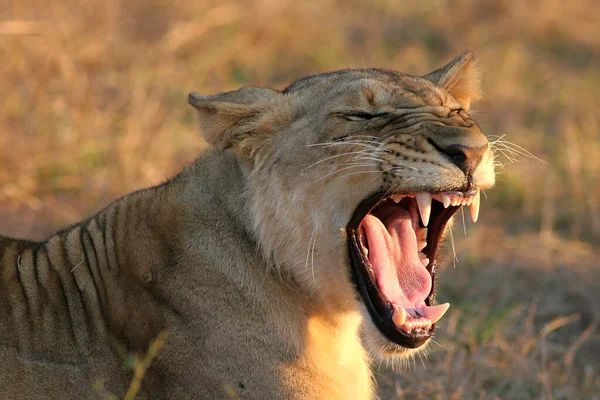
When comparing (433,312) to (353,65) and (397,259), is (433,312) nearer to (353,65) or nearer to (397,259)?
(397,259)

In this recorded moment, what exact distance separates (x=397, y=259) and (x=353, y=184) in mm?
343

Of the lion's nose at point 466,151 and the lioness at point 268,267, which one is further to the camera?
the lioness at point 268,267

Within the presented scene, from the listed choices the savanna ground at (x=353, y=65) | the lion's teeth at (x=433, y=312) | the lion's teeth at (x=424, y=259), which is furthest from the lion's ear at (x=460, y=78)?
the savanna ground at (x=353, y=65)

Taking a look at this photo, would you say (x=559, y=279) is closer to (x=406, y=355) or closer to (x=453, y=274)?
(x=453, y=274)

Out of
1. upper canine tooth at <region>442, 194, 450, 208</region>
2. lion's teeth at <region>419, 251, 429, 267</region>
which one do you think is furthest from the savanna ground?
upper canine tooth at <region>442, 194, 450, 208</region>

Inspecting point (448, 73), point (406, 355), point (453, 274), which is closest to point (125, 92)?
point (453, 274)

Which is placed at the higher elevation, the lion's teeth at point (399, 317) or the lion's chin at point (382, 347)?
the lion's teeth at point (399, 317)

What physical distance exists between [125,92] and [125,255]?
13.0 feet

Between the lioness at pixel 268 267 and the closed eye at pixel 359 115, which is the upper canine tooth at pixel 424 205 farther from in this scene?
the closed eye at pixel 359 115

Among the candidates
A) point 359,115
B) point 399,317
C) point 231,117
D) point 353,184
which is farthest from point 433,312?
point 231,117

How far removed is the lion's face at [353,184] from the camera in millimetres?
3230

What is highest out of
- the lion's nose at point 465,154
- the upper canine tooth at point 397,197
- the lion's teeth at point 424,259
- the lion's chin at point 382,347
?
the lion's nose at point 465,154

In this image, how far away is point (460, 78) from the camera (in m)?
3.87

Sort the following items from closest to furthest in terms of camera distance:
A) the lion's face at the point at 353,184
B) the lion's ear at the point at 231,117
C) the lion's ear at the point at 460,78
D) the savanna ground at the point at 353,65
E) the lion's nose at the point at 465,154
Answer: the lion's nose at the point at 465,154 → the lion's face at the point at 353,184 → the lion's ear at the point at 231,117 → the lion's ear at the point at 460,78 → the savanna ground at the point at 353,65
